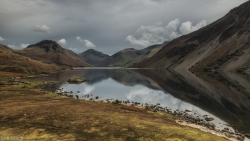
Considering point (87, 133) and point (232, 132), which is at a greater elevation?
point (87, 133)

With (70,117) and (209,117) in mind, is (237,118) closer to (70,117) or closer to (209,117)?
(209,117)

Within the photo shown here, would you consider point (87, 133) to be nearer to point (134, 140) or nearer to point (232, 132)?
point (134, 140)

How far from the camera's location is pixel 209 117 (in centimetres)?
4925

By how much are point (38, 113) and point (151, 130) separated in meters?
22.6

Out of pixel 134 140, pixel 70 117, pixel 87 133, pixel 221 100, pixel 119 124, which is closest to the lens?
pixel 134 140

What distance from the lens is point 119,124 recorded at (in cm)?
3183

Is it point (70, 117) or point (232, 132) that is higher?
point (70, 117)

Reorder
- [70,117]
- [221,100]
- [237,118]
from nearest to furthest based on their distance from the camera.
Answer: [70,117] → [237,118] → [221,100]

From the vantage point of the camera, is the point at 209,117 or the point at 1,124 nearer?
the point at 1,124

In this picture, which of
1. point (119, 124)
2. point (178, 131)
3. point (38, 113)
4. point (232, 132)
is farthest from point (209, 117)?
point (38, 113)

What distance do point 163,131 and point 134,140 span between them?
6.12 meters

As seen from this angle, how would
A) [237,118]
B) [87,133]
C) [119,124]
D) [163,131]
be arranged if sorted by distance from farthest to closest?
[237,118]
[119,124]
[163,131]
[87,133]

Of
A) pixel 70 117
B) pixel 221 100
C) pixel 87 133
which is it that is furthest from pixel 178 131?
pixel 221 100

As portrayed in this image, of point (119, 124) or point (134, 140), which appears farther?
point (119, 124)
